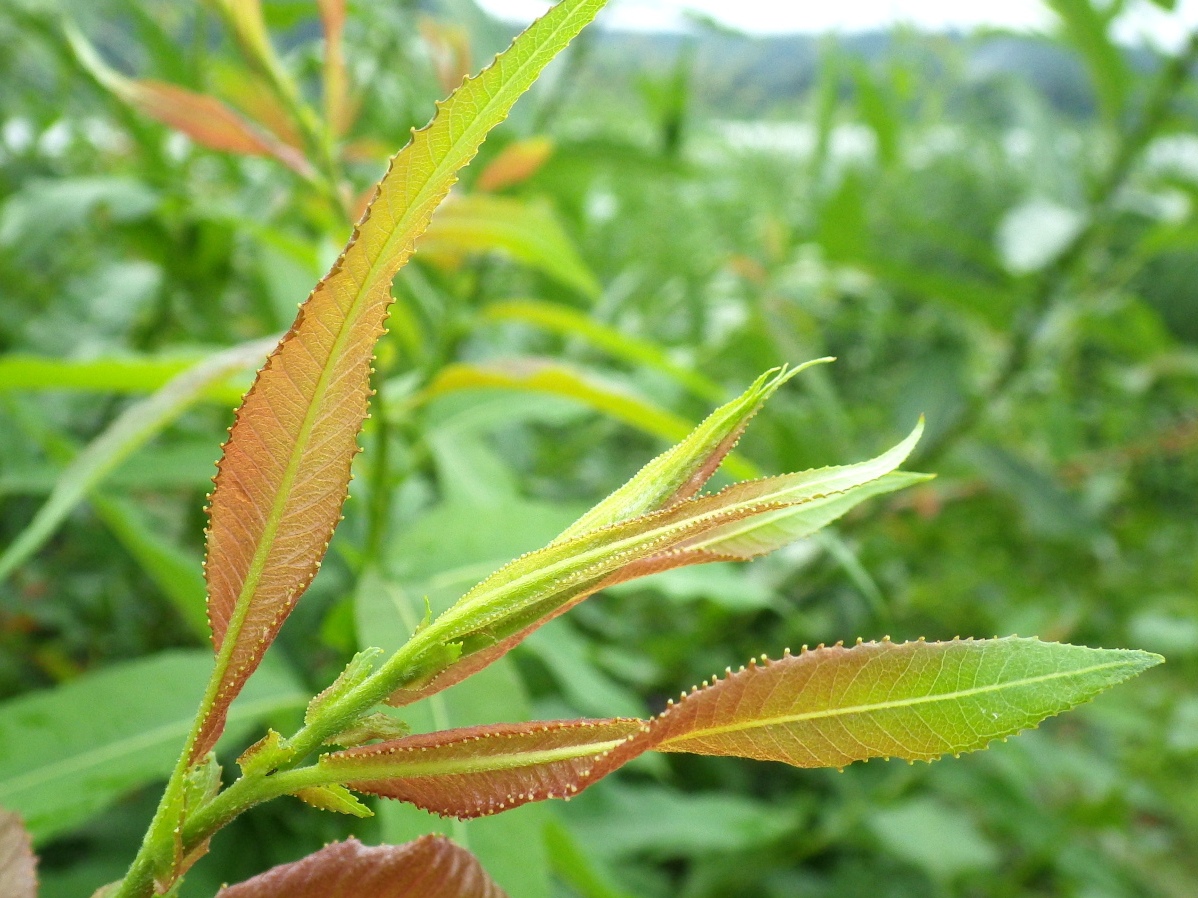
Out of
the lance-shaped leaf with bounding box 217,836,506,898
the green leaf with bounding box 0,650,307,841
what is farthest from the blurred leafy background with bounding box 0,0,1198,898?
the lance-shaped leaf with bounding box 217,836,506,898

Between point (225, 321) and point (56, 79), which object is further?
point (56, 79)

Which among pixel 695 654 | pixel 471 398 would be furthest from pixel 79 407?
pixel 695 654

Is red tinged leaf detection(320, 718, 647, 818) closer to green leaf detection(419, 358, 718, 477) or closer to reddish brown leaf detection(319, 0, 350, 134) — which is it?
green leaf detection(419, 358, 718, 477)

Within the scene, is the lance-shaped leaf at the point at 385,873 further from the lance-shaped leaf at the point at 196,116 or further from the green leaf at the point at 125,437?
the lance-shaped leaf at the point at 196,116

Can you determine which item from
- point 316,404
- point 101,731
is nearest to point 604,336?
point 101,731

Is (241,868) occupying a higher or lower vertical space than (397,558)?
lower

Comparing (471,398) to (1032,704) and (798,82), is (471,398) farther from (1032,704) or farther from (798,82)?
(798,82)

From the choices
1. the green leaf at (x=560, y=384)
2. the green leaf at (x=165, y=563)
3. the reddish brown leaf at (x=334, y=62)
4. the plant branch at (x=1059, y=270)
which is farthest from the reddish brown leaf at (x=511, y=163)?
the plant branch at (x=1059, y=270)
